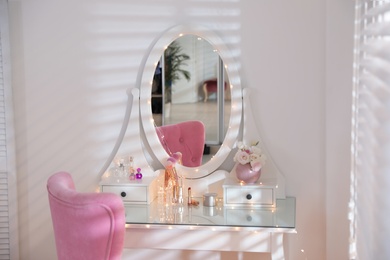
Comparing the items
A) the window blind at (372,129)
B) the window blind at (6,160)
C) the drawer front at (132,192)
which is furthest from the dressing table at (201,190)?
the window blind at (6,160)

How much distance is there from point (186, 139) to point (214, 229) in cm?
62

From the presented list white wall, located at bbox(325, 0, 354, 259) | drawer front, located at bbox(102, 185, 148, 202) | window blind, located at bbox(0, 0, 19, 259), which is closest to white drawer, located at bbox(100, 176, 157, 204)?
drawer front, located at bbox(102, 185, 148, 202)

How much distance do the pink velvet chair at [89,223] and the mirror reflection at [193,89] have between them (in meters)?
0.94

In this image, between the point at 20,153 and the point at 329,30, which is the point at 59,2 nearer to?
the point at 20,153

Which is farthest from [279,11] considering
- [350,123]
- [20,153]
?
[20,153]

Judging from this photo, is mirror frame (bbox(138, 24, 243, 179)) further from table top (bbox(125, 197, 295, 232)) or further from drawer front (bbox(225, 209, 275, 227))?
drawer front (bbox(225, 209, 275, 227))

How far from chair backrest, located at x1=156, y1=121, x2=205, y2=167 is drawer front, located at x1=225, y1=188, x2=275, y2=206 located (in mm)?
308

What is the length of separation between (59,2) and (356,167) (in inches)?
73.4

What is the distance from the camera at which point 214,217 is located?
2.74m

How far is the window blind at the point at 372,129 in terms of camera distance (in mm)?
1726

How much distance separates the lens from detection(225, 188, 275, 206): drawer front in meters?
2.85

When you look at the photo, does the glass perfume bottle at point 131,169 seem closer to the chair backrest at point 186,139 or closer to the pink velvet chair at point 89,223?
the chair backrest at point 186,139

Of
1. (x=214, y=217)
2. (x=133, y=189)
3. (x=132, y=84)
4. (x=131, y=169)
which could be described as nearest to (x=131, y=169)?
(x=131, y=169)

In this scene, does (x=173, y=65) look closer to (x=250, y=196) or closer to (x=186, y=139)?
(x=186, y=139)
